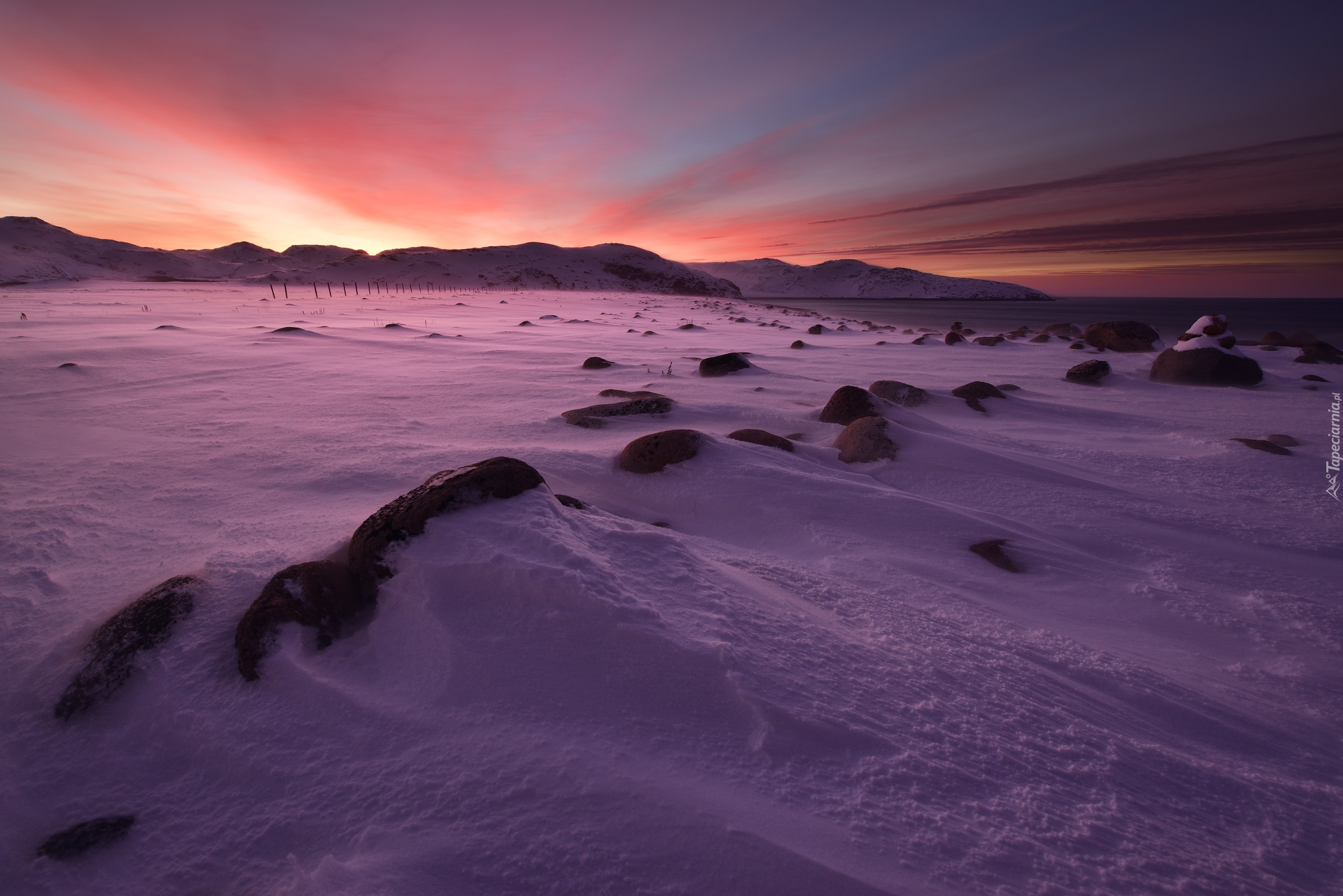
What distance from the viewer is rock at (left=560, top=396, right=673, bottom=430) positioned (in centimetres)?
374

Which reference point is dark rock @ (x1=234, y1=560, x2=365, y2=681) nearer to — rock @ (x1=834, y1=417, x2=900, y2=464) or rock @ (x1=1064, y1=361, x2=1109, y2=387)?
rock @ (x1=834, y1=417, x2=900, y2=464)

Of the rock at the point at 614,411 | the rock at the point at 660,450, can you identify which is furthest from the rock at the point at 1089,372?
the rock at the point at 660,450

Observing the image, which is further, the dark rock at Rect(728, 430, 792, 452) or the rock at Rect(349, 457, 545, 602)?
the dark rock at Rect(728, 430, 792, 452)

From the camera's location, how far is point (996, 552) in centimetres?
222

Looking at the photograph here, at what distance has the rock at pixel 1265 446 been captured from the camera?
3498mm

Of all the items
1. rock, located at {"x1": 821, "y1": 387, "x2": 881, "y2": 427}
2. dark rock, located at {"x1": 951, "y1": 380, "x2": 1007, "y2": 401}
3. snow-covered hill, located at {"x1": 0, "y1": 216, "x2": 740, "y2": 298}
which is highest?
snow-covered hill, located at {"x1": 0, "y1": 216, "x2": 740, "y2": 298}

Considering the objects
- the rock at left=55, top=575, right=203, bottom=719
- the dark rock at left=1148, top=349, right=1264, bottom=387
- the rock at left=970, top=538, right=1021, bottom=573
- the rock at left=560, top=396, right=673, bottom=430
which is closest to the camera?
the rock at left=55, top=575, right=203, bottom=719

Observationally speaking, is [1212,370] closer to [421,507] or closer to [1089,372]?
[1089,372]

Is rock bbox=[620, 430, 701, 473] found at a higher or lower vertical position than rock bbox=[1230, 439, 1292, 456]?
lower

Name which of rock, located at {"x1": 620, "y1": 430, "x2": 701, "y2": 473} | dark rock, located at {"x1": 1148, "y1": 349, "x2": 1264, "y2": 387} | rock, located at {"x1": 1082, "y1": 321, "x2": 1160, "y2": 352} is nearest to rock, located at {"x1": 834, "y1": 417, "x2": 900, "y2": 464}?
rock, located at {"x1": 620, "y1": 430, "x2": 701, "y2": 473}

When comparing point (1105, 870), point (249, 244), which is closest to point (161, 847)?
point (1105, 870)

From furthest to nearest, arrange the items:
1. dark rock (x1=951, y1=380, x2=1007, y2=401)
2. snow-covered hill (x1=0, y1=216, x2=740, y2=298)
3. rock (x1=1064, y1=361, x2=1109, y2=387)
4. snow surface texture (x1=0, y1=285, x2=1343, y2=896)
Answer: snow-covered hill (x1=0, y1=216, x2=740, y2=298), rock (x1=1064, y1=361, x2=1109, y2=387), dark rock (x1=951, y1=380, x2=1007, y2=401), snow surface texture (x1=0, y1=285, x2=1343, y2=896)

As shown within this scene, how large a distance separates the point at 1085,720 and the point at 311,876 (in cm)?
169

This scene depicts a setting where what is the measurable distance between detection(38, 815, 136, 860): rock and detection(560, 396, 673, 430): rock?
2856 mm
